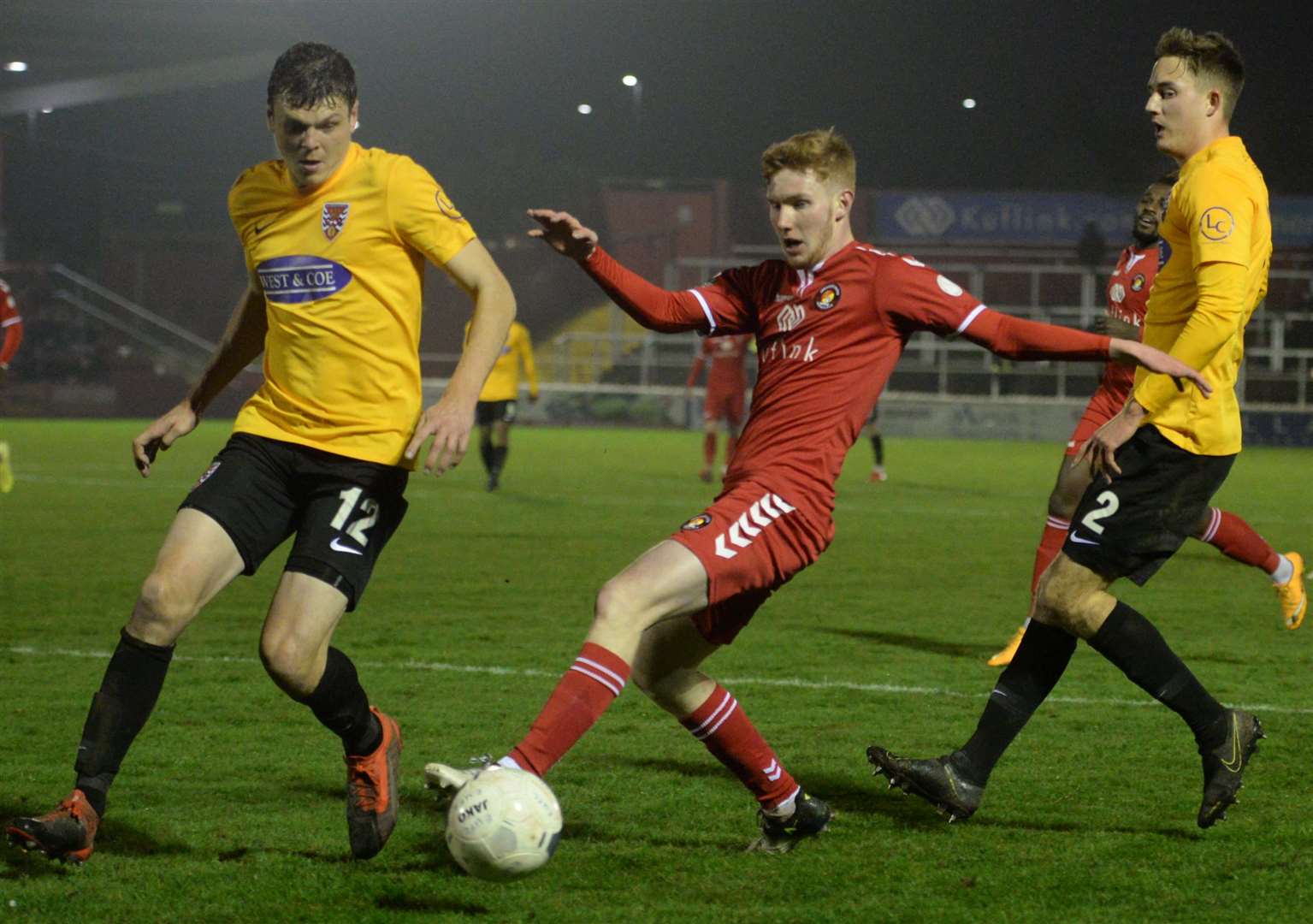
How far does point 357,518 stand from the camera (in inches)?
163

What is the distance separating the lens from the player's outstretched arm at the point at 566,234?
4184 millimetres

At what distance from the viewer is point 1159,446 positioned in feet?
15.1

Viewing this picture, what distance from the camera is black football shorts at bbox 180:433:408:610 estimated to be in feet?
13.5

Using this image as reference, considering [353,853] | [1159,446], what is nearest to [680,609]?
[353,853]

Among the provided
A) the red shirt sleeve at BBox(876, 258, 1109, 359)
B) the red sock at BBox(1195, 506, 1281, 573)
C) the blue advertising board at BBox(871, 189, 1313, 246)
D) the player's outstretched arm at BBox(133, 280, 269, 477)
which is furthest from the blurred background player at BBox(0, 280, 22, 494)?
Answer: the blue advertising board at BBox(871, 189, 1313, 246)

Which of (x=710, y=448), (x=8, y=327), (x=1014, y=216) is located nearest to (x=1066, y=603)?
(x=8, y=327)

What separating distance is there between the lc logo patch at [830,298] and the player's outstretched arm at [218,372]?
4.89 feet

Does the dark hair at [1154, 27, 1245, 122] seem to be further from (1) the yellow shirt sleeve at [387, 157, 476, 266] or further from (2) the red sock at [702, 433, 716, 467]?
(2) the red sock at [702, 433, 716, 467]

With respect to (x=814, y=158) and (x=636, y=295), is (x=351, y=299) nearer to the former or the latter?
(x=636, y=295)

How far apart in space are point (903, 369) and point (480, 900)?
3123 centimetres

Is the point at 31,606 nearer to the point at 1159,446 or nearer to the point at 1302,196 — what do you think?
the point at 1159,446

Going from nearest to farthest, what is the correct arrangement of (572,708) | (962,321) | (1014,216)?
(572,708), (962,321), (1014,216)

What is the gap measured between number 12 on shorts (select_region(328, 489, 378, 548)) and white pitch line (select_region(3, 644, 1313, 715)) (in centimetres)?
265

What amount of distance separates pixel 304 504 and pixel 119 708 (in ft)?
2.21
